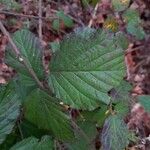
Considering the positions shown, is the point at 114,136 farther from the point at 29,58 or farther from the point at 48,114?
the point at 29,58

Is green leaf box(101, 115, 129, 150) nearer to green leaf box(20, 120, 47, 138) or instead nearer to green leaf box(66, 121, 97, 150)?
green leaf box(66, 121, 97, 150)

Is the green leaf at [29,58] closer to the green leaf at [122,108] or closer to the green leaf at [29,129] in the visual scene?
the green leaf at [29,129]

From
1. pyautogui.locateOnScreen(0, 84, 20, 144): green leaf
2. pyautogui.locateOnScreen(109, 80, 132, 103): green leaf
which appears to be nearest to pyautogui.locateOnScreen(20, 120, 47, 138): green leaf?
pyautogui.locateOnScreen(0, 84, 20, 144): green leaf

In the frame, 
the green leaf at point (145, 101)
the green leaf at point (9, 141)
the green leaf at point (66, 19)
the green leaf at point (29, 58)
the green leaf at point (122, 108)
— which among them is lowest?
the green leaf at point (145, 101)

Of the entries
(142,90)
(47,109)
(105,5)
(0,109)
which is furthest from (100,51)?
(105,5)

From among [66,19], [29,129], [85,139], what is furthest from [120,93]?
[66,19]

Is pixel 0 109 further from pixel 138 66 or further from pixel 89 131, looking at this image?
pixel 138 66

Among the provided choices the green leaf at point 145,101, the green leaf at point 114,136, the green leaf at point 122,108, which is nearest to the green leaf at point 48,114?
the green leaf at point 114,136

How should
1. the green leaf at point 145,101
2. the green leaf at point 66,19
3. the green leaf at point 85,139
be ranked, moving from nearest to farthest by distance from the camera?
the green leaf at point 85,139 < the green leaf at point 145,101 < the green leaf at point 66,19
